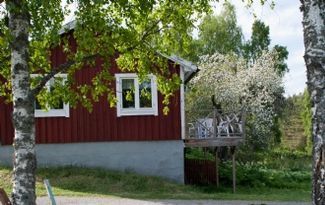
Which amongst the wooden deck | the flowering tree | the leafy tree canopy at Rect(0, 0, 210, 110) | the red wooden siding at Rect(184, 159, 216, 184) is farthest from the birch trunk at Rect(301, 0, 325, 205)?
the flowering tree

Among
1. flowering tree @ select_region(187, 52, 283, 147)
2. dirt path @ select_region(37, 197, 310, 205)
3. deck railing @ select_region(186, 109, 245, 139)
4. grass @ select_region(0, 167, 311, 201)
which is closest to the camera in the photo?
dirt path @ select_region(37, 197, 310, 205)

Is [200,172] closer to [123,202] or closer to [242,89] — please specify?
[123,202]

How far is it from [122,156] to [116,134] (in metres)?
0.86

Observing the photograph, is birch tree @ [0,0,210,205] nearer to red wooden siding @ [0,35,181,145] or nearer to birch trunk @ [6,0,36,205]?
birch trunk @ [6,0,36,205]

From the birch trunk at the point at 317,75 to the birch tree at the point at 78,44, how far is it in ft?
9.58

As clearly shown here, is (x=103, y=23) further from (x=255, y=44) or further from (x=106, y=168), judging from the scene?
(x=255, y=44)

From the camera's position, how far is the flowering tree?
35750mm

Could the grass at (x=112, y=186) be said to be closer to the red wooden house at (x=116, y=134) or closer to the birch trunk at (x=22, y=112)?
the red wooden house at (x=116, y=134)

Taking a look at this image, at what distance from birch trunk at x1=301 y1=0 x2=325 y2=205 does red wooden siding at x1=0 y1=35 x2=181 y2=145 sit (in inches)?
600

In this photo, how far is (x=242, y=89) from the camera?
36.4m

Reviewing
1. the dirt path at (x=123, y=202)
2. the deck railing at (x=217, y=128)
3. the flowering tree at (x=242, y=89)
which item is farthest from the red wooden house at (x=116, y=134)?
the flowering tree at (x=242, y=89)

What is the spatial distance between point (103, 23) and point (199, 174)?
15692mm

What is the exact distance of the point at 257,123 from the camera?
3659cm

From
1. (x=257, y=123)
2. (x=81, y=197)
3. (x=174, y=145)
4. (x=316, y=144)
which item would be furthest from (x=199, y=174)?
(x=316, y=144)
